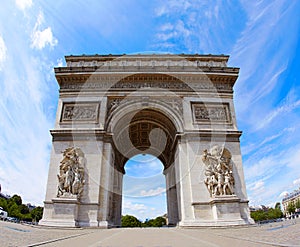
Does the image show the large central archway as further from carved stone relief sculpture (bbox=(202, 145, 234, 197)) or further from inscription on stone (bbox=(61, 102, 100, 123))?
carved stone relief sculpture (bbox=(202, 145, 234, 197))

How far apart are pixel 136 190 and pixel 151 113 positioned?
267 inches

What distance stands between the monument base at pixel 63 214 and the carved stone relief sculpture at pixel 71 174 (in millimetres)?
366

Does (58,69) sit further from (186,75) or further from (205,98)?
(205,98)

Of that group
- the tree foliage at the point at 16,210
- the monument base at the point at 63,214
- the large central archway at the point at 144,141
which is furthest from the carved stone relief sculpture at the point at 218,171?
the tree foliage at the point at 16,210

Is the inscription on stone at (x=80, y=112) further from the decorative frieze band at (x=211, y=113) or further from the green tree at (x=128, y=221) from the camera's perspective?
the green tree at (x=128, y=221)

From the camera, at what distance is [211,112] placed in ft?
53.4

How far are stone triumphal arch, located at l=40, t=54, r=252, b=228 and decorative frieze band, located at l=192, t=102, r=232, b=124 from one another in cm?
7

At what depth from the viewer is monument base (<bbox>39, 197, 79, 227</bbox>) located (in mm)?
12203

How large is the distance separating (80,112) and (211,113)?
937 cm

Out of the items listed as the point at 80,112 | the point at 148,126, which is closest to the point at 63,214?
the point at 80,112

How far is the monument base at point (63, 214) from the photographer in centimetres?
1220

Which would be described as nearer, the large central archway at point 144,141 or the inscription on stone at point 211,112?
the inscription on stone at point 211,112

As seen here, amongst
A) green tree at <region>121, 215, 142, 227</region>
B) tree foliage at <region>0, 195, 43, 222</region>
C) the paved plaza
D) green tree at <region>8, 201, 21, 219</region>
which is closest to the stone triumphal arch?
the paved plaza

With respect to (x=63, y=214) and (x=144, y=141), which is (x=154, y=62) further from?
(x=63, y=214)
